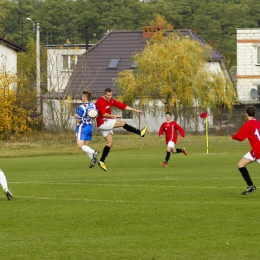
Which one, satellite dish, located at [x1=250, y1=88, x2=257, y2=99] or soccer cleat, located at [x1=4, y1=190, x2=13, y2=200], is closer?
soccer cleat, located at [x1=4, y1=190, x2=13, y2=200]

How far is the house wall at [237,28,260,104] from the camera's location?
224 ft

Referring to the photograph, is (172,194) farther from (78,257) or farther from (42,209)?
(78,257)

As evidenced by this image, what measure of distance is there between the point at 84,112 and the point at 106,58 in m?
46.9

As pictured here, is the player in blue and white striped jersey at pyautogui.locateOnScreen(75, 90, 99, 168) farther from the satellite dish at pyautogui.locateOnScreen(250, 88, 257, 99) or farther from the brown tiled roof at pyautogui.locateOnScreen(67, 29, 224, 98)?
the satellite dish at pyautogui.locateOnScreen(250, 88, 257, 99)

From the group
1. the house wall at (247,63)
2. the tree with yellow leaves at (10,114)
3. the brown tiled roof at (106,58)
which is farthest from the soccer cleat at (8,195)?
the house wall at (247,63)

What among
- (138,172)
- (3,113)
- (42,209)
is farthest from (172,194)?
(3,113)

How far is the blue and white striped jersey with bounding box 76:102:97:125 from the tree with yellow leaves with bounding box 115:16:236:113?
31045mm

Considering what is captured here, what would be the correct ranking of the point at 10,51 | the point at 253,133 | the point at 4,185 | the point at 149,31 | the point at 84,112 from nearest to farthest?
the point at 4,185 → the point at 253,133 → the point at 84,112 → the point at 10,51 → the point at 149,31

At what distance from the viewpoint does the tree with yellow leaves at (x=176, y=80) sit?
174 ft

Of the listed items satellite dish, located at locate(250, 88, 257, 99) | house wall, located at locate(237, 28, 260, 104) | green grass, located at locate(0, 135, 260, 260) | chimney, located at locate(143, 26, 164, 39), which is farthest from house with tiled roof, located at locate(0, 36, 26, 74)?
green grass, located at locate(0, 135, 260, 260)

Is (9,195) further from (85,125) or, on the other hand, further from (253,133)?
(85,125)

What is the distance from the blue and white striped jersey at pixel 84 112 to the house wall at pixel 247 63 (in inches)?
1860

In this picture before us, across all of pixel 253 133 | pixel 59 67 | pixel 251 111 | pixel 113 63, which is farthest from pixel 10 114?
pixel 251 111

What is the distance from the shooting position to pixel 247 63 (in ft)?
227
